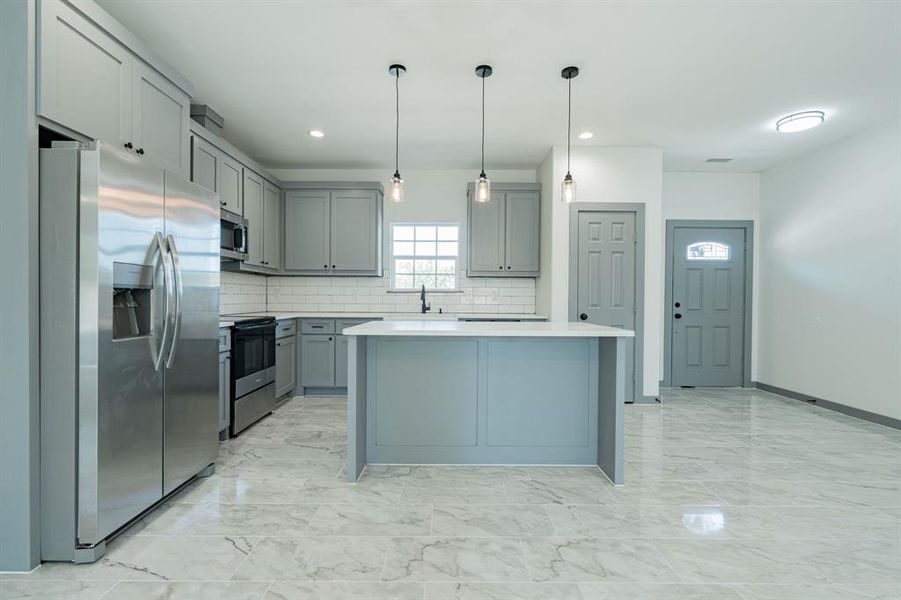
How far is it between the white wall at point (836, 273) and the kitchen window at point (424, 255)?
13.5 ft

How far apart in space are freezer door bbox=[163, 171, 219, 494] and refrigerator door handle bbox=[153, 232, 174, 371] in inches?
2.4

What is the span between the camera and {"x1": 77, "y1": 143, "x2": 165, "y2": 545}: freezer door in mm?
1888

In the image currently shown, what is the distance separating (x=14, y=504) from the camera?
1.83m

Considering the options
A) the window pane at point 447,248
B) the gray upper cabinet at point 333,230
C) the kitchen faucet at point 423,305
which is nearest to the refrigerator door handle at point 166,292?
the gray upper cabinet at point 333,230

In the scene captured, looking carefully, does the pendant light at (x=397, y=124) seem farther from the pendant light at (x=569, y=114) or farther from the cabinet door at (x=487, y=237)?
the cabinet door at (x=487, y=237)

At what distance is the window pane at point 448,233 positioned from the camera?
19.2 ft

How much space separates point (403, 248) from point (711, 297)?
4223 millimetres

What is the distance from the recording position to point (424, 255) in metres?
5.85

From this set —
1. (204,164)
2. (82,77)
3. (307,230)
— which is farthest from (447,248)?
(82,77)

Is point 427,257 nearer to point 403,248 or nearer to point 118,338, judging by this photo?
point 403,248

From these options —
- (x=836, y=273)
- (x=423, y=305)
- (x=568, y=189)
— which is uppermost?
(x=568, y=189)

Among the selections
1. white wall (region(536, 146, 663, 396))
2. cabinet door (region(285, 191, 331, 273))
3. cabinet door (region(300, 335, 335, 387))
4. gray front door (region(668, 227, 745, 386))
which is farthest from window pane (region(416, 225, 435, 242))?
gray front door (region(668, 227, 745, 386))

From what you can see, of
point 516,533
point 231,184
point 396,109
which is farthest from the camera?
point 231,184

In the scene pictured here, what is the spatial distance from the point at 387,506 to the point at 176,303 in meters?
1.60
